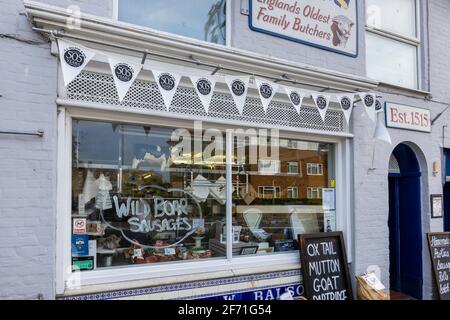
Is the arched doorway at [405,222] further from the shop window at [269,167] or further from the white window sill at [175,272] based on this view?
the white window sill at [175,272]

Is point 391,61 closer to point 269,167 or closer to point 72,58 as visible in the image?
point 269,167

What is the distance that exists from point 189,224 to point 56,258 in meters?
1.50

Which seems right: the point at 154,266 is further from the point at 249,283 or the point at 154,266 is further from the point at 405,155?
the point at 405,155

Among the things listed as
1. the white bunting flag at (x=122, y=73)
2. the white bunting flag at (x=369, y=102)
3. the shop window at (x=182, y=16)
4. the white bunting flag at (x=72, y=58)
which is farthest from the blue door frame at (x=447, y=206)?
the white bunting flag at (x=72, y=58)

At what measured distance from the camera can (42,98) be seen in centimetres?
321

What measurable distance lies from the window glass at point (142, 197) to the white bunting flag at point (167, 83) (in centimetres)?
62

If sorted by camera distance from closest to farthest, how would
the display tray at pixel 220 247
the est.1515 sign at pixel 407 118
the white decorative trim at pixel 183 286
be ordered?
the white decorative trim at pixel 183 286
the display tray at pixel 220 247
the est.1515 sign at pixel 407 118

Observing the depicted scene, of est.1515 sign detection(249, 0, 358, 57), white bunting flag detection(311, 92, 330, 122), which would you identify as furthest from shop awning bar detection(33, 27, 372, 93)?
est.1515 sign detection(249, 0, 358, 57)

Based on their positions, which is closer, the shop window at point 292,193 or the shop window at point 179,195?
the shop window at point 179,195

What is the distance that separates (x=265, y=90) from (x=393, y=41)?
333 centimetres

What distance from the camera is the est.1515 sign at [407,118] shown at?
213 inches

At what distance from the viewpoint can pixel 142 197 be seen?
4004 mm

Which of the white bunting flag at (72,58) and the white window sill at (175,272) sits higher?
the white bunting flag at (72,58)
